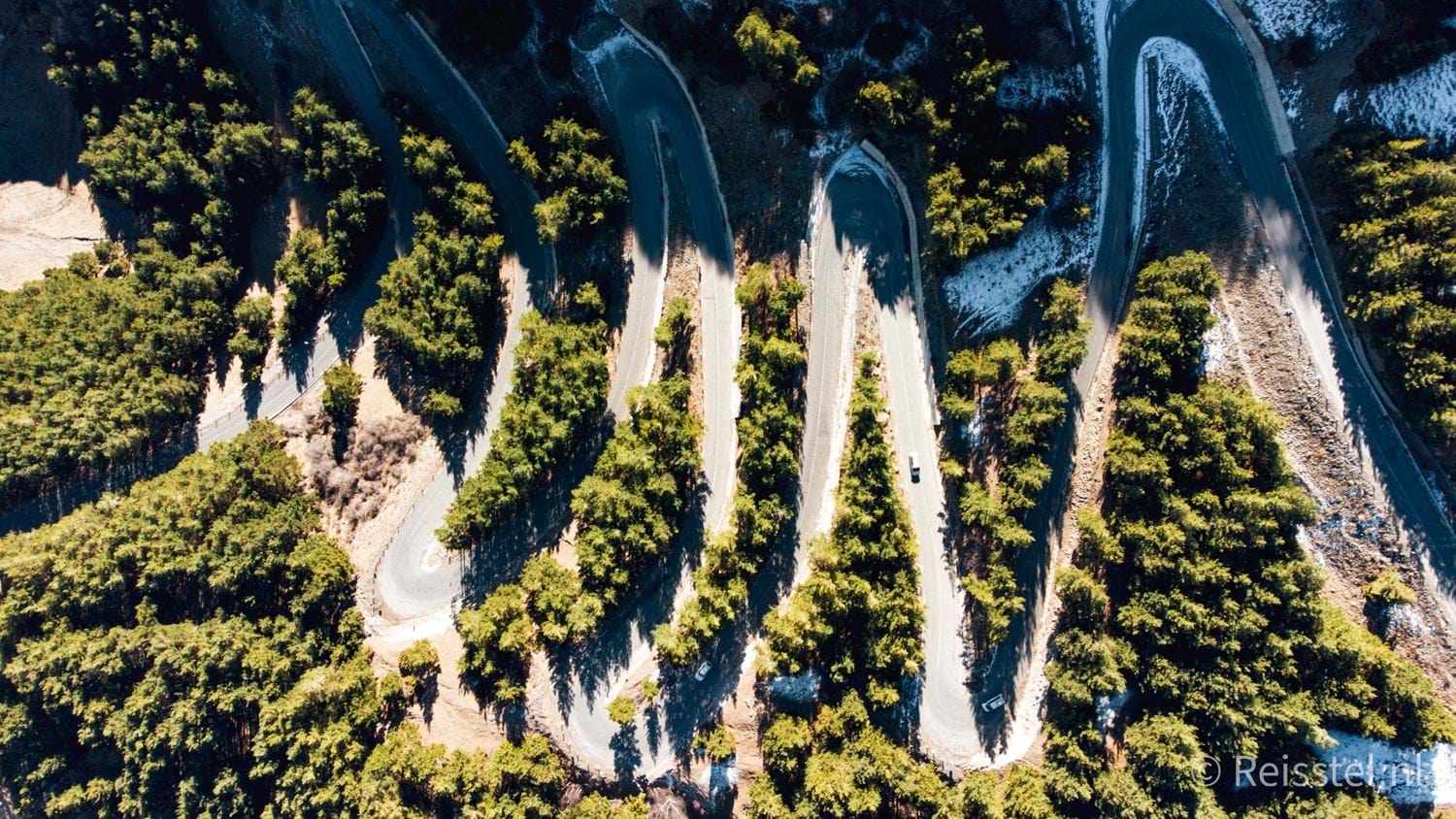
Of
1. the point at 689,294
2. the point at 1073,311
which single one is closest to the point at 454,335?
the point at 689,294

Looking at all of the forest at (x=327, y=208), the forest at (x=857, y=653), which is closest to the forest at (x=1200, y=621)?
the forest at (x=857, y=653)

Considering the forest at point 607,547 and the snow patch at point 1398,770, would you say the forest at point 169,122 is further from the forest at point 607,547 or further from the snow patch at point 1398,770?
the snow patch at point 1398,770

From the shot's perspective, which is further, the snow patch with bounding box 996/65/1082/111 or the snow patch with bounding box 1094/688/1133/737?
the snow patch with bounding box 1094/688/1133/737

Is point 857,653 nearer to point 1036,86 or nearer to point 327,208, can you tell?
point 1036,86

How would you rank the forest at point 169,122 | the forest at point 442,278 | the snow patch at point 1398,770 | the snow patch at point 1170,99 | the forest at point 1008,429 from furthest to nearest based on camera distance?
1. the forest at point 169,122
2. the forest at point 442,278
3. the snow patch at point 1170,99
4. the forest at point 1008,429
5. the snow patch at point 1398,770

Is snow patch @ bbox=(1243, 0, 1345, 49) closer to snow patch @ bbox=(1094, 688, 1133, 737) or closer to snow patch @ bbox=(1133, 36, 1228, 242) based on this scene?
snow patch @ bbox=(1133, 36, 1228, 242)

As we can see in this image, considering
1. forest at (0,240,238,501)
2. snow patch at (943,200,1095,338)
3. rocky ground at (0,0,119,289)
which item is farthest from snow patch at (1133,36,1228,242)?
rocky ground at (0,0,119,289)
